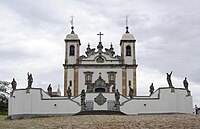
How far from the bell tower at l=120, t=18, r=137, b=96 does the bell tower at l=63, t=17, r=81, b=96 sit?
19.7 feet

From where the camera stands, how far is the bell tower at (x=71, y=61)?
164ft

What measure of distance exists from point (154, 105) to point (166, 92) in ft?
5.62

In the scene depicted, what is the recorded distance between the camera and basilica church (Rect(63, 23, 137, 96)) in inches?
1950

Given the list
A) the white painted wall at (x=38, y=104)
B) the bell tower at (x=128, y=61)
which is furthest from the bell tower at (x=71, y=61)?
the white painted wall at (x=38, y=104)

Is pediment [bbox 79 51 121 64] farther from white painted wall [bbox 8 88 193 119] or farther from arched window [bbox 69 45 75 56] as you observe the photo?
white painted wall [bbox 8 88 193 119]

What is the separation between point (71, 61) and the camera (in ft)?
169

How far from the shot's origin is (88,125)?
21.5 m

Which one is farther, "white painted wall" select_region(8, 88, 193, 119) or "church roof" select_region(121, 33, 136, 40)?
"church roof" select_region(121, 33, 136, 40)

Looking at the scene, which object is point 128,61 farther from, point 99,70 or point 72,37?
point 72,37

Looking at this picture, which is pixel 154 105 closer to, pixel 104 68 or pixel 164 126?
pixel 104 68

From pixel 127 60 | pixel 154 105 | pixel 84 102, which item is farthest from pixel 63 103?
pixel 127 60

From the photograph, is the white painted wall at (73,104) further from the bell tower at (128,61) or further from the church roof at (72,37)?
the church roof at (72,37)

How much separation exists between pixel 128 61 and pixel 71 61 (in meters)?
7.45

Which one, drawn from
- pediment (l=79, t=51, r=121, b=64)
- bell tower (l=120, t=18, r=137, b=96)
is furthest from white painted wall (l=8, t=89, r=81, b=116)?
pediment (l=79, t=51, r=121, b=64)
